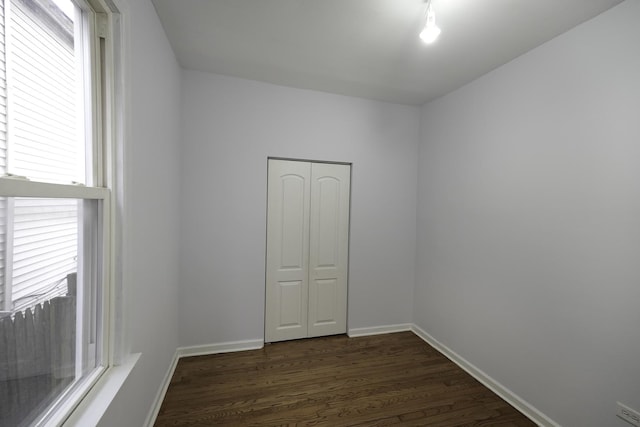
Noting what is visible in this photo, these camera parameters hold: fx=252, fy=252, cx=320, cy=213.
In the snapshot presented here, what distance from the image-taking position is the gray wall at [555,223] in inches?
57.1

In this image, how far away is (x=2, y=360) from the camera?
73cm

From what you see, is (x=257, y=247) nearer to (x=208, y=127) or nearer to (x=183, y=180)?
(x=183, y=180)

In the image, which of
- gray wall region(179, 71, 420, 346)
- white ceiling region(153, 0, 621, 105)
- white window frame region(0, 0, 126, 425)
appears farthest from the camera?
gray wall region(179, 71, 420, 346)

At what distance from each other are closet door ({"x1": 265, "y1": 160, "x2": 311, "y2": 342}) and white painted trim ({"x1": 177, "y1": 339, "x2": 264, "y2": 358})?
0.48 ft

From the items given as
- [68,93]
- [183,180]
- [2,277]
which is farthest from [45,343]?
[183,180]

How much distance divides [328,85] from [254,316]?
2529mm

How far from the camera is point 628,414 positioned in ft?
4.60

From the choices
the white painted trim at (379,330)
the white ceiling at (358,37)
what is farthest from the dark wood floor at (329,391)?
the white ceiling at (358,37)

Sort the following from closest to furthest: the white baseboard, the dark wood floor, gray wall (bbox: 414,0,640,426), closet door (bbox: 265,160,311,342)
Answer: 1. gray wall (bbox: 414,0,640,426)
2. the dark wood floor
3. the white baseboard
4. closet door (bbox: 265,160,311,342)

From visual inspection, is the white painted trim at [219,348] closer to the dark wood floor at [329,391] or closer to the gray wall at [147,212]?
the dark wood floor at [329,391]

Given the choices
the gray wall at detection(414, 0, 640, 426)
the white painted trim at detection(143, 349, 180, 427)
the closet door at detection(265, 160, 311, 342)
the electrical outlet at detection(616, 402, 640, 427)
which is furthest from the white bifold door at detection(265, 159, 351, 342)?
the electrical outlet at detection(616, 402, 640, 427)

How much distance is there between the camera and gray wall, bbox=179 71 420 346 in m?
2.44

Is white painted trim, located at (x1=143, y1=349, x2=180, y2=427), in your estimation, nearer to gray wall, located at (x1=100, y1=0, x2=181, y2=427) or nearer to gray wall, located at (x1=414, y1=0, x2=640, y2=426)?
gray wall, located at (x1=100, y1=0, x2=181, y2=427)

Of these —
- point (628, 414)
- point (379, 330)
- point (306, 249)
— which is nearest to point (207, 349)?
point (306, 249)
